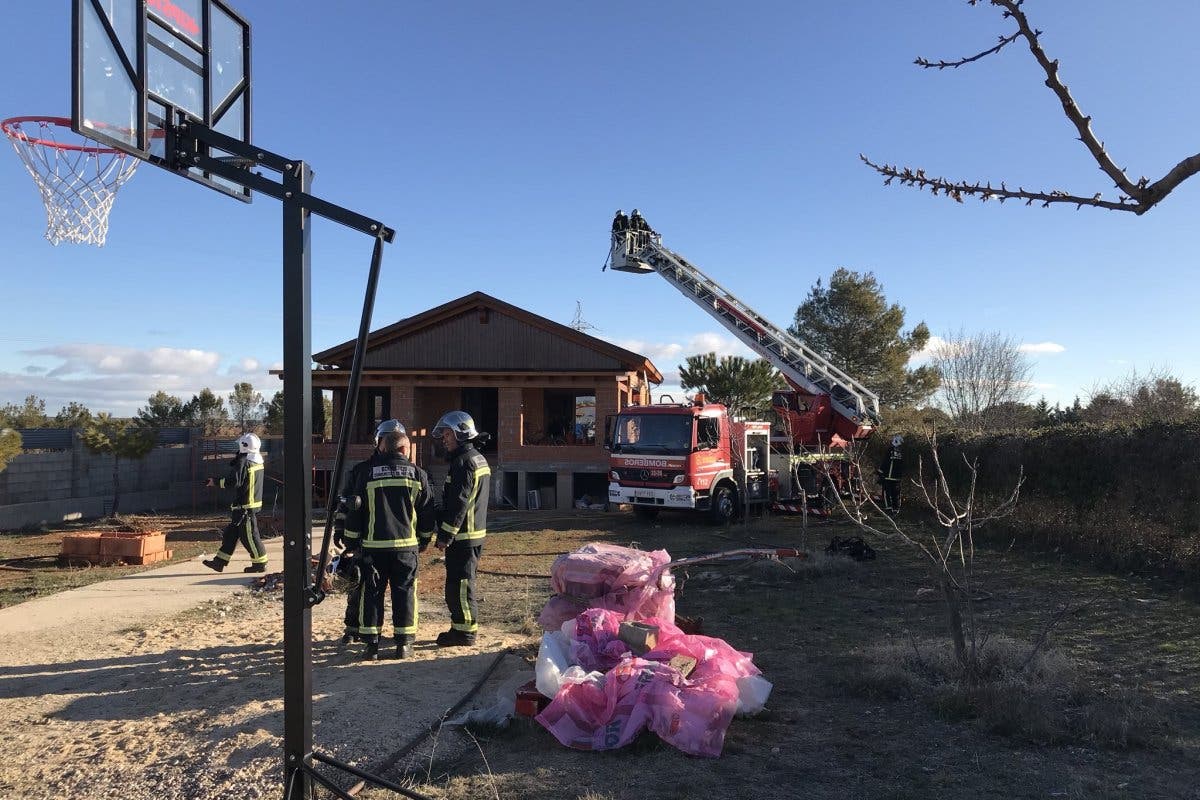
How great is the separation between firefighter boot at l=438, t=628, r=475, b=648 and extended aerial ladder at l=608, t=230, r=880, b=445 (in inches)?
512

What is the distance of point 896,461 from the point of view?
56.0ft

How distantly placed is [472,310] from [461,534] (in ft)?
52.3

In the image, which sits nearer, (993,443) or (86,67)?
(86,67)

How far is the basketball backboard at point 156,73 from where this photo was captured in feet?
11.2

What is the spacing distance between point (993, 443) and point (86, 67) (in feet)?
48.4

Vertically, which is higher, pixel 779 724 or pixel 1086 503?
pixel 1086 503

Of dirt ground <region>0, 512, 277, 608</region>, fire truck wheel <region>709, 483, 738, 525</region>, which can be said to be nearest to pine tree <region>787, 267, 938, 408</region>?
fire truck wheel <region>709, 483, 738, 525</region>

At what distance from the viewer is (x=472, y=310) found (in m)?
22.2

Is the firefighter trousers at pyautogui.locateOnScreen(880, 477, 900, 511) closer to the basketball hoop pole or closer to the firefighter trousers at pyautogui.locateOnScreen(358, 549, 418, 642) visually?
the firefighter trousers at pyautogui.locateOnScreen(358, 549, 418, 642)

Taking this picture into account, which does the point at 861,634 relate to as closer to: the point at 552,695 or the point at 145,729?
the point at 552,695

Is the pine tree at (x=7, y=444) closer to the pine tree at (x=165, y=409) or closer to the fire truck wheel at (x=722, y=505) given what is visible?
the fire truck wheel at (x=722, y=505)

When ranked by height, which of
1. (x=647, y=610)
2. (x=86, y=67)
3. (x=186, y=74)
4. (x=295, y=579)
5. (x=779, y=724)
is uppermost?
(x=186, y=74)

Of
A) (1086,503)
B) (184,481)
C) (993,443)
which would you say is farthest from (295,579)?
(184,481)

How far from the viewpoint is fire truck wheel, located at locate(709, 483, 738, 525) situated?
1612 centimetres
